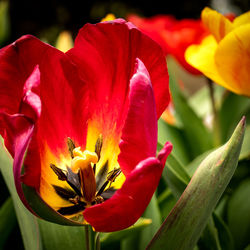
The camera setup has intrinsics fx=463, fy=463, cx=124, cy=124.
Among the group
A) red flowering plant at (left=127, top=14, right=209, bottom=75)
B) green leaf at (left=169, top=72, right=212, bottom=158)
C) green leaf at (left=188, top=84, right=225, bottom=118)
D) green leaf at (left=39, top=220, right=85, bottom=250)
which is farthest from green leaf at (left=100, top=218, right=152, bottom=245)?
green leaf at (left=188, top=84, right=225, bottom=118)

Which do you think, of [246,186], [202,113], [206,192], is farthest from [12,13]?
[206,192]

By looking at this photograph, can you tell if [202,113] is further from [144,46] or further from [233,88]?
[144,46]

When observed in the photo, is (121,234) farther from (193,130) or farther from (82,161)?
(193,130)

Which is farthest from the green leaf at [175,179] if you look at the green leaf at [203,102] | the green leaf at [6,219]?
the green leaf at [203,102]

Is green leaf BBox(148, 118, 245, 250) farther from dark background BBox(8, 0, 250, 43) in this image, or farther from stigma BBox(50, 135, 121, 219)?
dark background BBox(8, 0, 250, 43)

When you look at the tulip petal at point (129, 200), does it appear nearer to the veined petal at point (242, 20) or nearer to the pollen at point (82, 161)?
the pollen at point (82, 161)

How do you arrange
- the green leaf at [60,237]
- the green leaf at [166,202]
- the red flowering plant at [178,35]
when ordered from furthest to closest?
the red flowering plant at [178,35], the green leaf at [166,202], the green leaf at [60,237]

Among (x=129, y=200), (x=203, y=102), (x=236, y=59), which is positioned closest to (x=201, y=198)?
(x=129, y=200)
